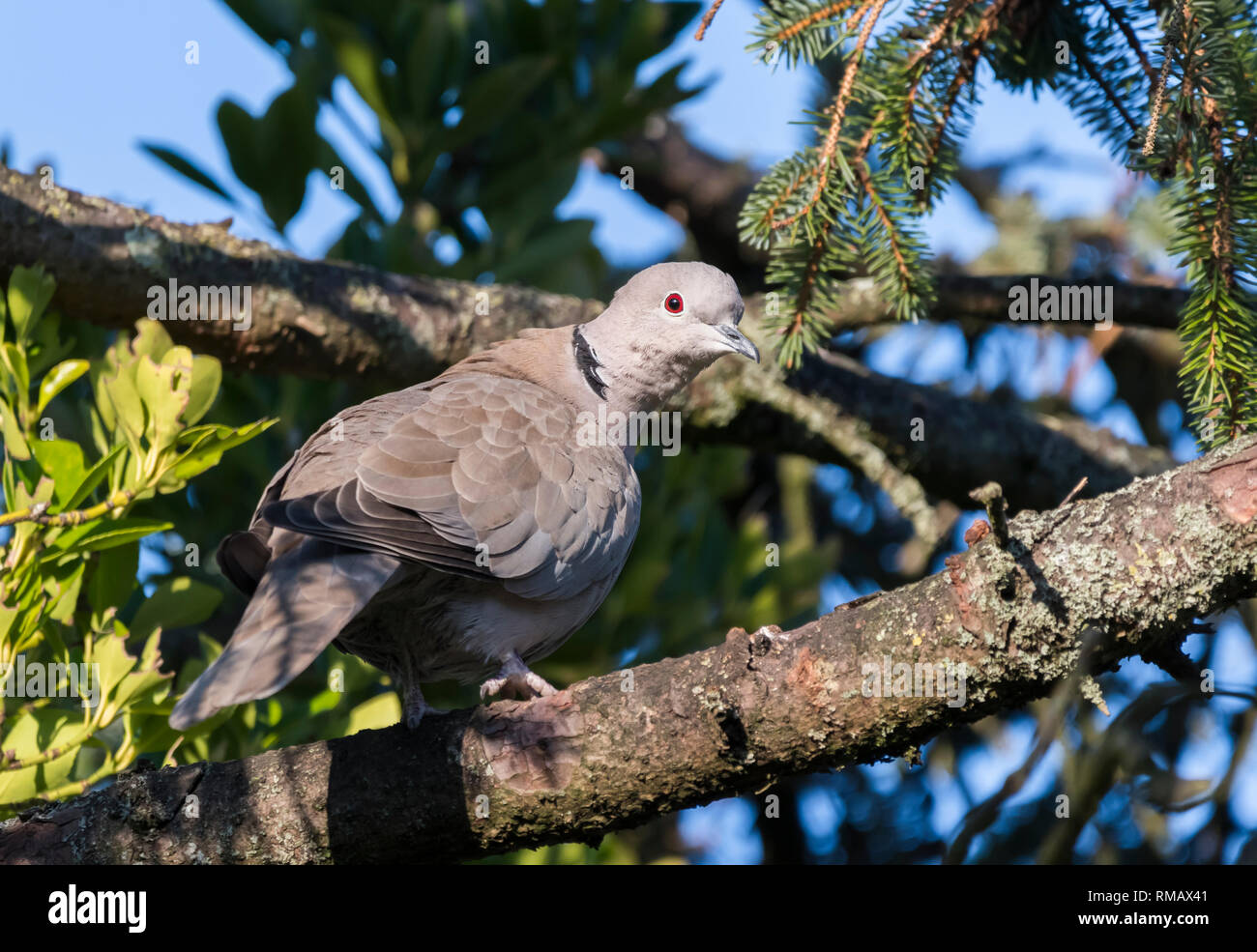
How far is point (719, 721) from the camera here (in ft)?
8.16

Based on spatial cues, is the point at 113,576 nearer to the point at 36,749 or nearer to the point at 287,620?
the point at 36,749

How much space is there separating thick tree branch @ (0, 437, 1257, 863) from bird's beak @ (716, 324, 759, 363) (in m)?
1.40

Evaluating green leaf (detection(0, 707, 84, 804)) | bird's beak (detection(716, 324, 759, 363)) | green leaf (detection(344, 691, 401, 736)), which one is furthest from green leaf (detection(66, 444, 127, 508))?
bird's beak (detection(716, 324, 759, 363))

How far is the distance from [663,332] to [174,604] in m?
1.74

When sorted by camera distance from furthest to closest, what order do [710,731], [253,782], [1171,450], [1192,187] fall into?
[1171,450] → [1192,187] → [253,782] → [710,731]

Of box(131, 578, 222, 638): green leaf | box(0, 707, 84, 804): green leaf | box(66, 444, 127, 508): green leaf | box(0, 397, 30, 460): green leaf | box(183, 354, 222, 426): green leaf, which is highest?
box(183, 354, 222, 426): green leaf

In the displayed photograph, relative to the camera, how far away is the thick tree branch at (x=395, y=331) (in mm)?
4145

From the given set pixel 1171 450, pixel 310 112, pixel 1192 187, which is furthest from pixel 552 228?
pixel 1171 450

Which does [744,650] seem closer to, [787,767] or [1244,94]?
[787,767]

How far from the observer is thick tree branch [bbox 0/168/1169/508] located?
4.14 m

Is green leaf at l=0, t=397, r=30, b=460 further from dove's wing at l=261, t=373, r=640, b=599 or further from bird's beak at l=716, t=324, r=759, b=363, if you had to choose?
bird's beak at l=716, t=324, r=759, b=363

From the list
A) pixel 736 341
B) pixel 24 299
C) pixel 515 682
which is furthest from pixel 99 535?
pixel 736 341

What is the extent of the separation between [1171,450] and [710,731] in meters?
4.42

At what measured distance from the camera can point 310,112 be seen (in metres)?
4.61
